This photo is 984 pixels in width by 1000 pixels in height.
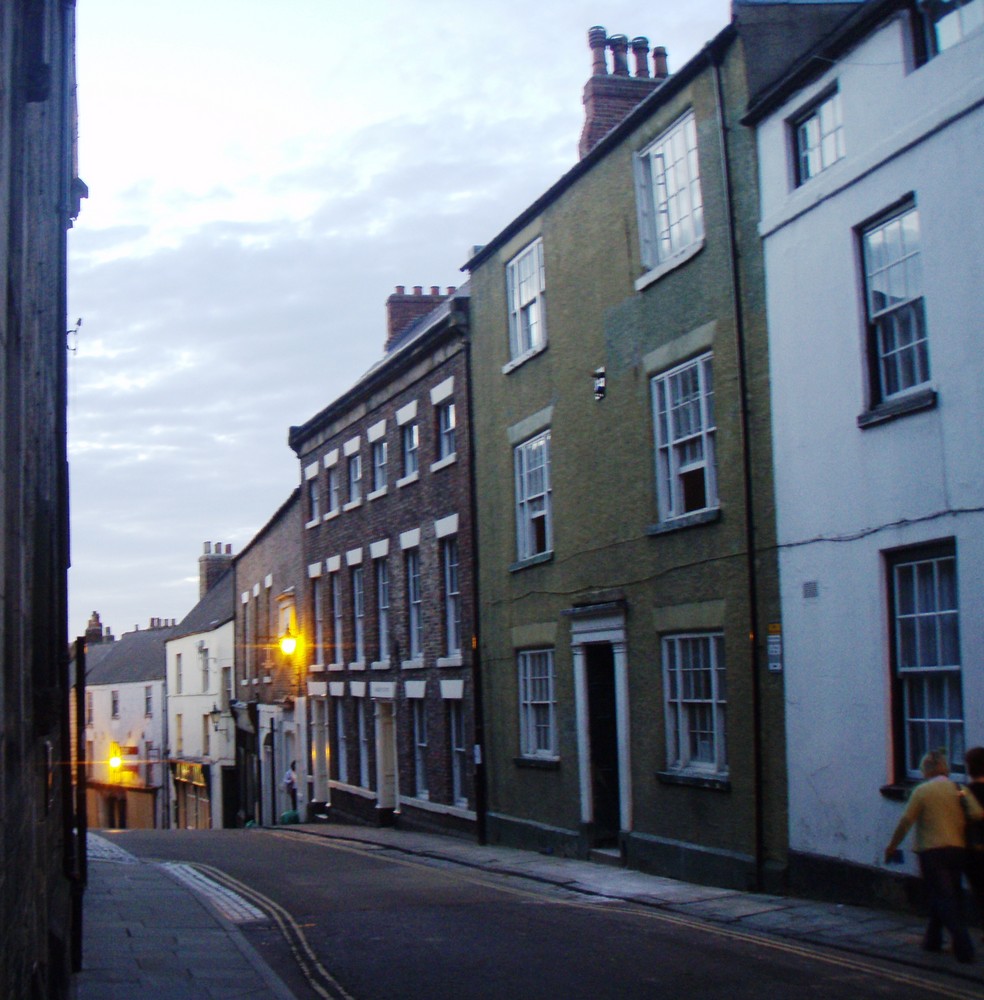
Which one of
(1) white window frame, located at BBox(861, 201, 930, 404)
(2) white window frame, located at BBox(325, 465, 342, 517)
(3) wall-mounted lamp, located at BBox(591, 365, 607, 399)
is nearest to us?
(1) white window frame, located at BBox(861, 201, 930, 404)

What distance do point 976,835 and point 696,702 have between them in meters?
6.24

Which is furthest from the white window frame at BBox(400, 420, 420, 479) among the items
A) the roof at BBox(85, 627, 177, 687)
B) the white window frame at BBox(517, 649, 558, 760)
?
the roof at BBox(85, 627, 177, 687)

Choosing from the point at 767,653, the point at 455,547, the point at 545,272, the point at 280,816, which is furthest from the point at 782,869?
the point at 280,816

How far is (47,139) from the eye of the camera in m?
9.77

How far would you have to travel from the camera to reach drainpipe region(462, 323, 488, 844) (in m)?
23.1

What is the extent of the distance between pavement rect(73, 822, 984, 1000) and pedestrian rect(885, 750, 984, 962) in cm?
27

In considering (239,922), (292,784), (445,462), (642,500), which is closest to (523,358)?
(445,462)

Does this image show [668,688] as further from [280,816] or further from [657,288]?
[280,816]

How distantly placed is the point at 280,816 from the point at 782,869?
25602 mm

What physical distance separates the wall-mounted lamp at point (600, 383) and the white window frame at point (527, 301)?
219 cm

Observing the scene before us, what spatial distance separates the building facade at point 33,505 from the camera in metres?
5.76

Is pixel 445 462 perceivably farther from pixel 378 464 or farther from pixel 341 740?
pixel 341 740

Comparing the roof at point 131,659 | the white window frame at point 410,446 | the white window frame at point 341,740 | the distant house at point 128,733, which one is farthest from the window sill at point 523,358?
the roof at point 131,659

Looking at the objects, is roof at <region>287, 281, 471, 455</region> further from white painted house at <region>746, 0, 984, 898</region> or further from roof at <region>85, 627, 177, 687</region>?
roof at <region>85, 627, 177, 687</region>
